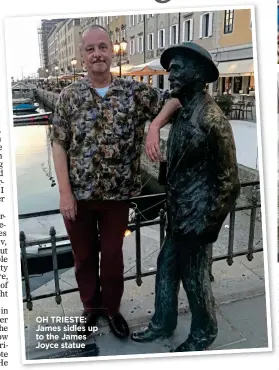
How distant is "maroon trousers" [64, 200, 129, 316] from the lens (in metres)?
1.54

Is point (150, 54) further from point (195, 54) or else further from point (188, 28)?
point (195, 54)

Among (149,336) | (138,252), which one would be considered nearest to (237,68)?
(138,252)

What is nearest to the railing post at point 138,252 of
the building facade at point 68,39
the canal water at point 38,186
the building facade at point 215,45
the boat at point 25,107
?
the canal water at point 38,186

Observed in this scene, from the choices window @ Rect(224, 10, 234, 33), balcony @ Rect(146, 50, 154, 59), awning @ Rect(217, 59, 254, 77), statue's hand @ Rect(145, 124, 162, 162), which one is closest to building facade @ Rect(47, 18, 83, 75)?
statue's hand @ Rect(145, 124, 162, 162)

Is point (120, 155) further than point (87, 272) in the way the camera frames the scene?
No

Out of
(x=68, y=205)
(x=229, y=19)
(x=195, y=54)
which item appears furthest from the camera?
(x=229, y=19)

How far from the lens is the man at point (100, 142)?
138 centimetres

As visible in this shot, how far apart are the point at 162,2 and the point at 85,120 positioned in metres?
0.52

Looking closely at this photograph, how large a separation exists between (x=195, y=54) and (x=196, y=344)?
1190mm

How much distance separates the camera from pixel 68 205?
57.8 inches

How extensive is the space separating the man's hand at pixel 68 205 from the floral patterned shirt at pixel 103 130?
30 millimetres

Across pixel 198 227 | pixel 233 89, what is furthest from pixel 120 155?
pixel 233 89

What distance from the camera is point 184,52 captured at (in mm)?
1209

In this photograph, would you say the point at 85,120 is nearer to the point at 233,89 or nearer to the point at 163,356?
the point at 163,356
